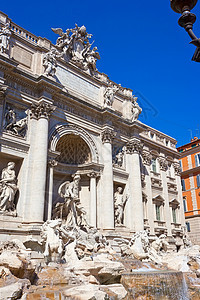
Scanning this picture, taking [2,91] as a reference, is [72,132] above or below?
below

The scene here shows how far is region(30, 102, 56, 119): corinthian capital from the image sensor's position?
16.3m

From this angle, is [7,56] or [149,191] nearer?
[7,56]

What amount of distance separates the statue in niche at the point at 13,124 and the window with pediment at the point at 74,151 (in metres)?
3.48

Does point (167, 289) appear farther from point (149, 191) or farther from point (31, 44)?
point (31, 44)

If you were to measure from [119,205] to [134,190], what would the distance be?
180 cm

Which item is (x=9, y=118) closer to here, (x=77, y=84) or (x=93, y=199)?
(x=77, y=84)

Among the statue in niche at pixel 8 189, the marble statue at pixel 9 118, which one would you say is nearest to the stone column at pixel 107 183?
the statue in niche at pixel 8 189

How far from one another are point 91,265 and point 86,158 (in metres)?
10.0

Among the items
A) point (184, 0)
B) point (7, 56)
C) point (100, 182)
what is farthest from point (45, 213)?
point (184, 0)

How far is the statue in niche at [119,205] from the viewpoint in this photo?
19703 millimetres

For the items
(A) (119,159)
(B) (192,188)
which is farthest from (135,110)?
(B) (192,188)

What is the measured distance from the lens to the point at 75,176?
1817 cm

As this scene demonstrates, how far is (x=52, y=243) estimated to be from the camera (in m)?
11.3

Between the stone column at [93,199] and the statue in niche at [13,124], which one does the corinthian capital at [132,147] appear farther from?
the statue in niche at [13,124]
